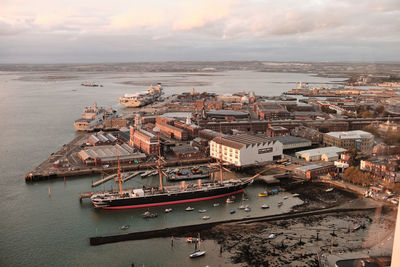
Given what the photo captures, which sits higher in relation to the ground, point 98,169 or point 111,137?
point 111,137

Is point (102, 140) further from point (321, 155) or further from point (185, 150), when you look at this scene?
point (321, 155)

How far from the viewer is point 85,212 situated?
10.1 m

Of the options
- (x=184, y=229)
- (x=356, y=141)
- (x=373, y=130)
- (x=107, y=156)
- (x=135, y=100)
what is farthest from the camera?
(x=135, y=100)

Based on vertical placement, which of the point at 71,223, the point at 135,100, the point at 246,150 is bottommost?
the point at 71,223

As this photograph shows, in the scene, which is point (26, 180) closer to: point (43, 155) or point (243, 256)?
point (43, 155)

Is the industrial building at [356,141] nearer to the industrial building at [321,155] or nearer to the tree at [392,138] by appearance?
the tree at [392,138]

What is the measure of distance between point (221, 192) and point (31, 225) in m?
5.46

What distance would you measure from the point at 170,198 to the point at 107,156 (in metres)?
4.83

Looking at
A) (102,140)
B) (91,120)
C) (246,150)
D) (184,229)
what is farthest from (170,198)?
(91,120)

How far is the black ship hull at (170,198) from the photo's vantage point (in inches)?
407

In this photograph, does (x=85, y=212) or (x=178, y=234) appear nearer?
(x=178, y=234)

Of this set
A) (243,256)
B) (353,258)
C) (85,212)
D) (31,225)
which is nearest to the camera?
(353,258)

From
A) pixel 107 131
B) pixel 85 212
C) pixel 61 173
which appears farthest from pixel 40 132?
pixel 85 212

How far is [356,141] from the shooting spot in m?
15.9
